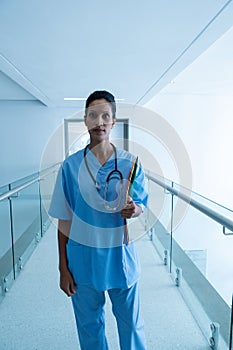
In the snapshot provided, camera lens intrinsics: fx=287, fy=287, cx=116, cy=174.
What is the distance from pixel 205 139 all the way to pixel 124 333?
21.5ft

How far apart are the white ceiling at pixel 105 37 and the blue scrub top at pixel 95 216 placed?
4.17 feet

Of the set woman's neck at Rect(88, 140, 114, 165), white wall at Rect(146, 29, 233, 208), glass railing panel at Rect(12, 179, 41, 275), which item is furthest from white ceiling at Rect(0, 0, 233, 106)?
white wall at Rect(146, 29, 233, 208)

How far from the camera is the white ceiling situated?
1.96 metres

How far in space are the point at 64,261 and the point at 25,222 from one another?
250cm

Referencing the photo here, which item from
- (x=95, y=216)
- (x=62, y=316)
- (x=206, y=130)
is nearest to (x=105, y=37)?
(x=95, y=216)

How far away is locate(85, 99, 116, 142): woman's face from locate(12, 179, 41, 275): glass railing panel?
1.86m

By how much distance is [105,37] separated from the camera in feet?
8.27

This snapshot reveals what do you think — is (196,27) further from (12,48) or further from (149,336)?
(149,336)

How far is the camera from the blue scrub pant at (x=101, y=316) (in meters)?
1.31

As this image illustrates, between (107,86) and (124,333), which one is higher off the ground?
(107,86)

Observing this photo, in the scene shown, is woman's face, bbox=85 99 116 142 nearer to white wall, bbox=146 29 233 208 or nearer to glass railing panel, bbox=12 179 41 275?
glass railing panel, bbox=12 179 41 275

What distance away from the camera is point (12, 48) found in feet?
8.89

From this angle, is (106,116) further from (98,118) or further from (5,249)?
(5,249)

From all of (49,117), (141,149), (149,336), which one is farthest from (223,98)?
(149,336)
